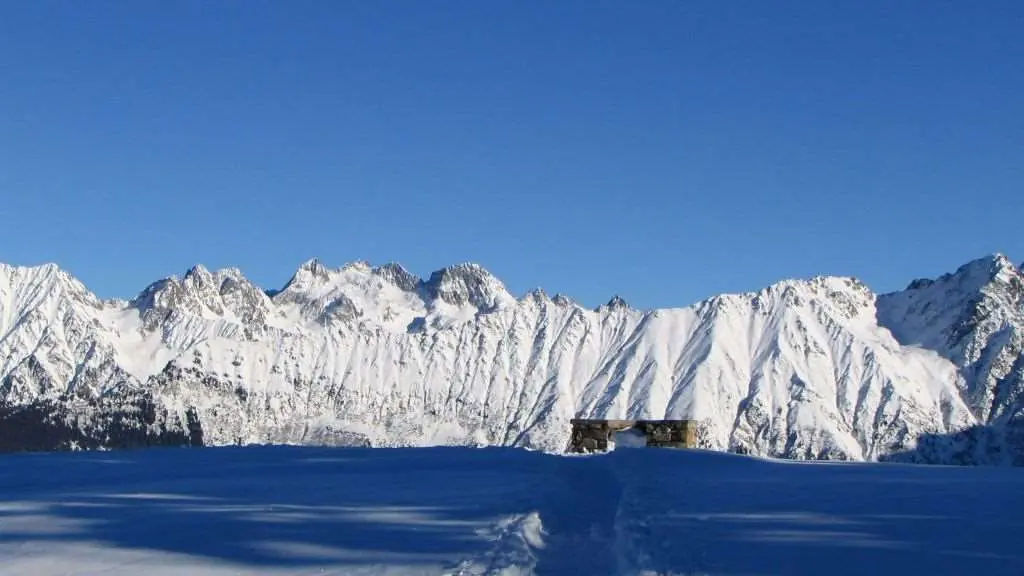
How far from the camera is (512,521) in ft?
70.6

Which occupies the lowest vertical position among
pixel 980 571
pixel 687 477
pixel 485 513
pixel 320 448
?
pixel 980 571

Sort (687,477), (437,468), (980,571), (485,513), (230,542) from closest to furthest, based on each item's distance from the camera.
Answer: (980,571)
(230,542)
(485,513)
(687,477)
(437,468)

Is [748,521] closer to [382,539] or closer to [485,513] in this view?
[485,513]

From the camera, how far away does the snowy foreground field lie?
17547 millimetres

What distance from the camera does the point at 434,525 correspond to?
21.2m

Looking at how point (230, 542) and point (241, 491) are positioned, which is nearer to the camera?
point (230, 542)

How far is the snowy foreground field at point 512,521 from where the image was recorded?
57.6 feet

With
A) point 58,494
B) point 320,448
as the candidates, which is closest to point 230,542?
point 58,494

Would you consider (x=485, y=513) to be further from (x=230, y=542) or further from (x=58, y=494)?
(x=58, y=494)

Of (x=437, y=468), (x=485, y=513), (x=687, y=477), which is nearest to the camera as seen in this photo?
(x=485, y=513)

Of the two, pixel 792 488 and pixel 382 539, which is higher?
pixel 792 488

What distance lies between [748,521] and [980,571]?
5.73 meters

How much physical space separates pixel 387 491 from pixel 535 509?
4.91 metres

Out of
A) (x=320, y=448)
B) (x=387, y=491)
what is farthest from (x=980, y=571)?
(x=320, y=448)
